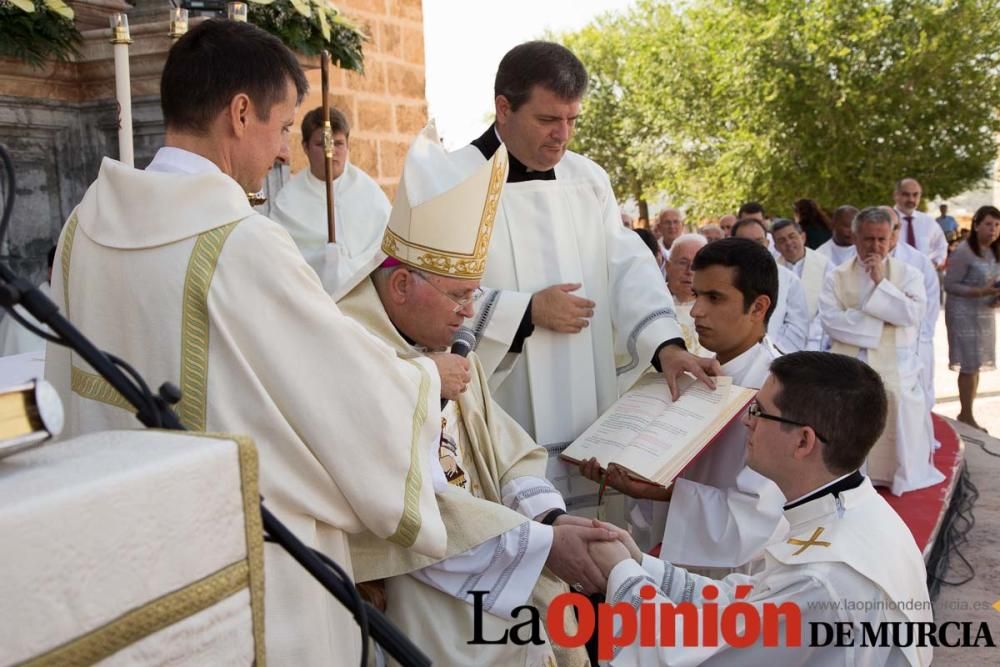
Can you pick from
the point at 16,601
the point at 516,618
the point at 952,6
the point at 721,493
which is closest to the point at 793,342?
the point at 721,493

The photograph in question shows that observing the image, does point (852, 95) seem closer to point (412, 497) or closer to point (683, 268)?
point (683, 268)

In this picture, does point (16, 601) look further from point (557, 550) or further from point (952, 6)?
point (952, 6)

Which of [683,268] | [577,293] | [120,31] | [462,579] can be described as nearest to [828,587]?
[462,579]

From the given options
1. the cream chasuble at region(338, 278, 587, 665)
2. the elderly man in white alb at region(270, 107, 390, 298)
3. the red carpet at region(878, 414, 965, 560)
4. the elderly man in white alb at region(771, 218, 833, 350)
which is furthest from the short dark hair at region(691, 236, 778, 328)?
the elderly man in white alb at region(771, 218, 833, 350)

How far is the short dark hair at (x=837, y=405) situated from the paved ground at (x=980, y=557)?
7.21 ft

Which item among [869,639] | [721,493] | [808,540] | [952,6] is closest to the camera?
[869,639]

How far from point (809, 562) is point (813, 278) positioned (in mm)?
5988

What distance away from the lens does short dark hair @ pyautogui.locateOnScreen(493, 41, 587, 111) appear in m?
3.51

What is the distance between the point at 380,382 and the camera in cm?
200

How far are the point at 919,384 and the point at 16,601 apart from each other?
7050mm

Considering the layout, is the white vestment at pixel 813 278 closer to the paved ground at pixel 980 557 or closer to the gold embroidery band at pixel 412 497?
the paved ground at pixel 980 557

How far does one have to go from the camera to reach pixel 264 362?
6.28 ft

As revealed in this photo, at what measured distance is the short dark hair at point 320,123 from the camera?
210 inches

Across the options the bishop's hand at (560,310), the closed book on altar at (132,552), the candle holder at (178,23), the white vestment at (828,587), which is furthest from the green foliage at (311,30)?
the closed book on altar at (132,552)
